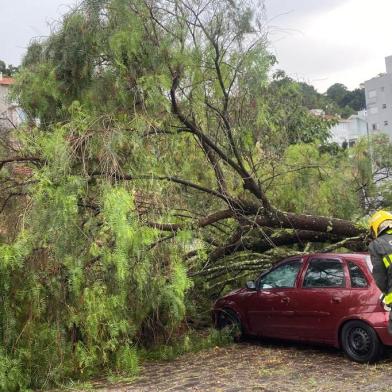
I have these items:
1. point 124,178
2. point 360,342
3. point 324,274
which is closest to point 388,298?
point 360,342

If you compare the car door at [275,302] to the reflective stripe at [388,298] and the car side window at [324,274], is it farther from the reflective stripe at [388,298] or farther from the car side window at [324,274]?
the reflective stripe at [388,298]

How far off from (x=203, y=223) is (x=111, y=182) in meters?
2.37

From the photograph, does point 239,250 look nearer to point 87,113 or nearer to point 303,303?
point 303,303

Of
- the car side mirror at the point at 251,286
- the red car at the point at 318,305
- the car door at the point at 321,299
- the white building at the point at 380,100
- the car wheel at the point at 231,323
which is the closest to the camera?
the red car at the point at 318,305

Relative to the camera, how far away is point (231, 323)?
966 centimetres

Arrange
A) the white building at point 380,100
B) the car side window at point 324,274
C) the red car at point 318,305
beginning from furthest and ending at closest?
the white building at point 380,100, the car side window at point 324,274, the red car at point 318,305

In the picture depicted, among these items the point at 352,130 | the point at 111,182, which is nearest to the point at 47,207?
the point at 111,182

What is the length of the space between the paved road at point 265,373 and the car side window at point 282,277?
100cm

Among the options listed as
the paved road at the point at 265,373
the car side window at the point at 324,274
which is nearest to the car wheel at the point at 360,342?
the paved road at the point at 265,373

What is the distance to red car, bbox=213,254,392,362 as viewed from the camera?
745 cm

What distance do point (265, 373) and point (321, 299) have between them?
1458 mm

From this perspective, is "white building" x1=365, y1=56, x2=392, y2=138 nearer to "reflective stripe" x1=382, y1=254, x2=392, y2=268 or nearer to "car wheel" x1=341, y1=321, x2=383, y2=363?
"car wheel" x1=341, y1=321, x2=383, y2=363

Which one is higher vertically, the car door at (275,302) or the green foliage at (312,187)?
the green foliage at (312,187)

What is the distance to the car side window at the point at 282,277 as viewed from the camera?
875cm
